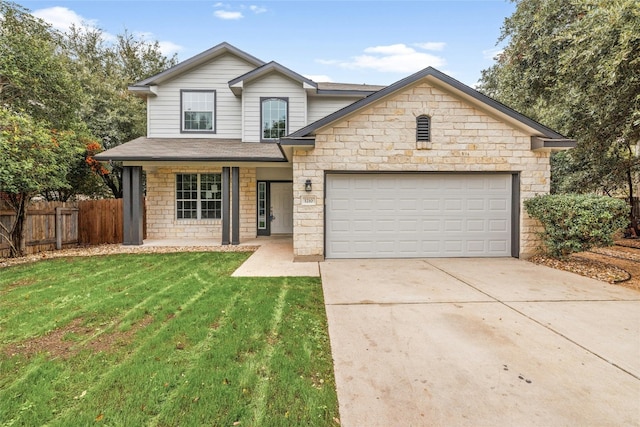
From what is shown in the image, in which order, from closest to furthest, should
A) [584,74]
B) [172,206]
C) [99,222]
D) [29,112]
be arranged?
[584,74] → [29,112] → [99,222] → [172,206]

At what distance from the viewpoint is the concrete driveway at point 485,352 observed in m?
2.38

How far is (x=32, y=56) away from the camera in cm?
951

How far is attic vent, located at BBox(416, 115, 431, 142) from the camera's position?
7.85 meters

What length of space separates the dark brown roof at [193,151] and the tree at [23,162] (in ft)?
4.12

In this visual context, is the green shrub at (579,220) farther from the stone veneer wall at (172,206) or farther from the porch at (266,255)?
the stone veneer wall at (172,206)

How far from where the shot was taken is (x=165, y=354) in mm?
3188

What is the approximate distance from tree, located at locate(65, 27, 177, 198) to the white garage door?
10655 mm

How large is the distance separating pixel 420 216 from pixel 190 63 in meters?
10.5

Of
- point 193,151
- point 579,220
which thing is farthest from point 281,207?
point 579,220

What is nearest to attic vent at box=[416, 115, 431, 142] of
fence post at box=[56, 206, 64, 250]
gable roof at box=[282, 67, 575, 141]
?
gable roof at box=[282, 67, 575, 141]

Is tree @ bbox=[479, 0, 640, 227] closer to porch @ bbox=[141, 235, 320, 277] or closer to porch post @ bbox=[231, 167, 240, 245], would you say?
porch @ bbox=[141, 235, 320, 277]

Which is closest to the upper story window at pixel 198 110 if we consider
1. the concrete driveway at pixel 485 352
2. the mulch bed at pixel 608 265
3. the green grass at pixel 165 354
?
the green grass at pixel 165 354

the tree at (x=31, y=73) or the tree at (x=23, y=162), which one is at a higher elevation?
the tree at (x=31, y=73)

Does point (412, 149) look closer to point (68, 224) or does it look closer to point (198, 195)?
point (198, 195)
